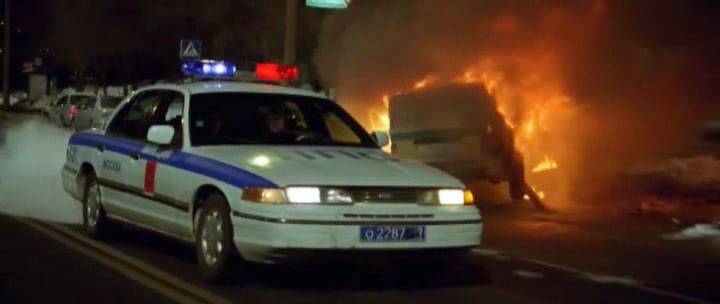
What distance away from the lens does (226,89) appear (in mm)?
8914

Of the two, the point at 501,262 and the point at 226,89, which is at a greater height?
the point at 226,89

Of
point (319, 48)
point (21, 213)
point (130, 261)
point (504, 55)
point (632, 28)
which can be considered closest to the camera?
point (130, 261)

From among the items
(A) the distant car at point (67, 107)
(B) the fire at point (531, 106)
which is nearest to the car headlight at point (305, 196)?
(B) the fire at point (531, 106)

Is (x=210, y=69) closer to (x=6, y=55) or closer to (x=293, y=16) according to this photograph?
(x=293, y=16)

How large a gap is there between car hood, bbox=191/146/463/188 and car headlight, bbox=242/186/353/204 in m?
0.04

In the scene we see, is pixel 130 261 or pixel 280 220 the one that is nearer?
pixel 280 220

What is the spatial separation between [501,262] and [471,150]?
5.47 m

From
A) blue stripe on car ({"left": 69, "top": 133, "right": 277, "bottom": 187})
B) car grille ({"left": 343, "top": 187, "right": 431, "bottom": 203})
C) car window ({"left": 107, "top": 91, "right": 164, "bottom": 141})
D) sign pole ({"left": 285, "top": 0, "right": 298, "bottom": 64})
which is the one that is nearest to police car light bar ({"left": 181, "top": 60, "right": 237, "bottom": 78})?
sign pole ({"left": 285, "top": 0, "right": 298, "bottom": 64})

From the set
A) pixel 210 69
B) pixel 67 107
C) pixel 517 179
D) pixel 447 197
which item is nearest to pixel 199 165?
pixel 447 197

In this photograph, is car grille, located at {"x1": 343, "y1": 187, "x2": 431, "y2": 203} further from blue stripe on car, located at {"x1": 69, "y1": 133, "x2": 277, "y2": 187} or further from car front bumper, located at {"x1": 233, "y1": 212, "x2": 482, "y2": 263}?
blue stripe on car, located at {"x1": 69, "y1": 133, "x2": 277, "y2": 187}

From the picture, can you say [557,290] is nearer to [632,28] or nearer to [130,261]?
[130,261]

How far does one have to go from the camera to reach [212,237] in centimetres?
788

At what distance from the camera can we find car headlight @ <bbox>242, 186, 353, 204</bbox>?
23.8 feet

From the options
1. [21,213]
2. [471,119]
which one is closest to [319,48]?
[471,119]
